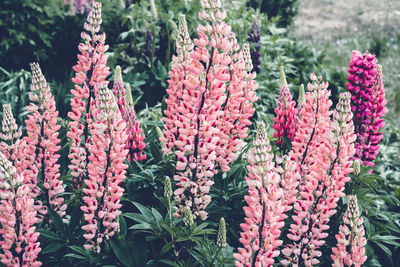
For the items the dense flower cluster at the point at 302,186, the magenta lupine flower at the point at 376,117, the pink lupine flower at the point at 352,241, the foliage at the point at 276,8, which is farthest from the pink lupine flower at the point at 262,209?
the foliage at the point at 276,8

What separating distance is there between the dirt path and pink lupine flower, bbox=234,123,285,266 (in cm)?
746

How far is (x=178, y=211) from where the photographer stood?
7.00 ft

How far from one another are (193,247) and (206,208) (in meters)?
0.23

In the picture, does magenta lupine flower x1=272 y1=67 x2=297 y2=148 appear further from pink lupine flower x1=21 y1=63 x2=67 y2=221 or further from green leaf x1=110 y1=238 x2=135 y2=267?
pink lupine flower x1=21 y1=63 x2=67 y2=221

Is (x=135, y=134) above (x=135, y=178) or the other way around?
above

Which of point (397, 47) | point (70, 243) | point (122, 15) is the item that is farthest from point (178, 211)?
point (397, 47)

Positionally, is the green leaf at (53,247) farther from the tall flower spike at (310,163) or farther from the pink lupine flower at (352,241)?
the pink lupine flower at (352,241)

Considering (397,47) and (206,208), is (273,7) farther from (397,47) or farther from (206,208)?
(206,208)

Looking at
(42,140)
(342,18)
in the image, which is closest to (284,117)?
(42,140)

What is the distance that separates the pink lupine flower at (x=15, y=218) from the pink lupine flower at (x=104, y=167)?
8.8 inches

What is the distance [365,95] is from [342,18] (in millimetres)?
7818

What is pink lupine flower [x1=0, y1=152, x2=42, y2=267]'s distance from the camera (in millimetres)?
1718

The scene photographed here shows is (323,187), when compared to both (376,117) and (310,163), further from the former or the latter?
(376,117)

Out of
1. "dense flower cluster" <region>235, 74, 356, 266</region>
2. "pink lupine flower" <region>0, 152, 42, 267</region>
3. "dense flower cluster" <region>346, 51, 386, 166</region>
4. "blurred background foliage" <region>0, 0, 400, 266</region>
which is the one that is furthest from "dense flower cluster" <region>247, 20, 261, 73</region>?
"pink lupine flower" <region>0, 152, 42, 267</region>
